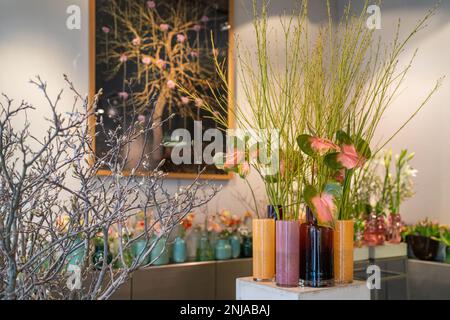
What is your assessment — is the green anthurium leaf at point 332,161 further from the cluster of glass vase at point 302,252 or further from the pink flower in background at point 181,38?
the pink flower in background at point 181,38

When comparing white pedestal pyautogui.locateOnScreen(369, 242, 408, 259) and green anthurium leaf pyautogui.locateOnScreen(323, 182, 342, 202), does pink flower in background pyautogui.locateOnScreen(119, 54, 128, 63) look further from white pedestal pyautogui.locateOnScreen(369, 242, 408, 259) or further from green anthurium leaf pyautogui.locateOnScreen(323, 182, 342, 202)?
green anthurium leaf pyautogui.locateOnScreen(323, 182, 342, 202)

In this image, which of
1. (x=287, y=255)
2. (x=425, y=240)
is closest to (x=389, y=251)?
(x=425, y=240)

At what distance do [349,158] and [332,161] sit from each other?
0.04m

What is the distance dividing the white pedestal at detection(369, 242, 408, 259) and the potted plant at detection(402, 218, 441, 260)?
0.09 meters

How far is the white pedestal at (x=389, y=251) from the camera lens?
3105 millimetres

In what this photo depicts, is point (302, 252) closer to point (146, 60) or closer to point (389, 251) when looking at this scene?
point (389, 251)

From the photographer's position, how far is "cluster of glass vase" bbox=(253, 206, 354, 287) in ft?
4.55

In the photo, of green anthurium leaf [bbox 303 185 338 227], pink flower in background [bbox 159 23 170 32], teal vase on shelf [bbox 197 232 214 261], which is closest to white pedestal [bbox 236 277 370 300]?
green anthurium leaf [bbox 303 185 338 227]

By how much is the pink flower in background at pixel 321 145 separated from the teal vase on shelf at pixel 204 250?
6.62 feet

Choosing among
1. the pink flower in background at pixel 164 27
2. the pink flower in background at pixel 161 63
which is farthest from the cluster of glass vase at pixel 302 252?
the pink flower in background at pixel 164 27

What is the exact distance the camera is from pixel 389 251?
3.18m
